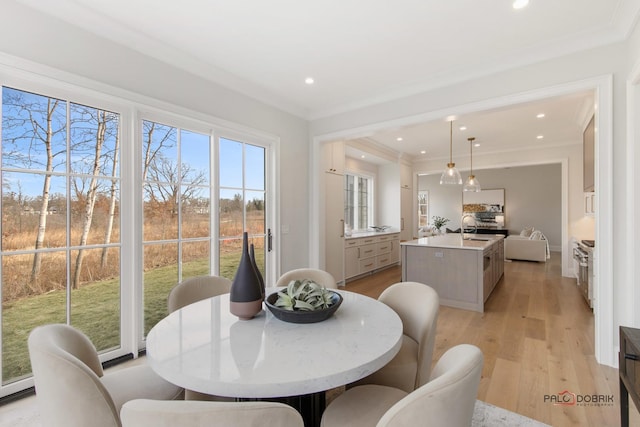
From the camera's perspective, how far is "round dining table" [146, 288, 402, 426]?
898 mm

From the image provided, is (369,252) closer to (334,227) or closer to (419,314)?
(334,227)

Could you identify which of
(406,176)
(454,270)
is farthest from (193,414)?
(406,176)

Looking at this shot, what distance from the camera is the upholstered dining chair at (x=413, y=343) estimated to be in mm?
1430

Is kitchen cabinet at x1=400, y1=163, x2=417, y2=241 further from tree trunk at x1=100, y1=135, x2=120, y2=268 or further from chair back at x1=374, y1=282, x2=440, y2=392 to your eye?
tree trunk at x1=100, y1=135, x2=120, y2=268

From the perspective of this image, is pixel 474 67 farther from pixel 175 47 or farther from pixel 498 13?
pixel 175 47

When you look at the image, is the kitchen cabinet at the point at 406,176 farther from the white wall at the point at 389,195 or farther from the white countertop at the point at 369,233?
the white countertop at the point at 369,233

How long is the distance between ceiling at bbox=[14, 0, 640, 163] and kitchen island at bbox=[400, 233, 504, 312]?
1954mm

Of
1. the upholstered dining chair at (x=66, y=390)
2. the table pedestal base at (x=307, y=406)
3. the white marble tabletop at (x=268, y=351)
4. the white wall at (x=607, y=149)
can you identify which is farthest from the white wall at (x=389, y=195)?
the upholstered dining chair at (x=66, y=390)

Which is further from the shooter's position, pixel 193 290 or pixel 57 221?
pixel 57 221

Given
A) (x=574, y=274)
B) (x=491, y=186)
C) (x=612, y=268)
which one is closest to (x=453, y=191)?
(x=491, y=186)

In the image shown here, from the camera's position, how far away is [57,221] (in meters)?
2.05

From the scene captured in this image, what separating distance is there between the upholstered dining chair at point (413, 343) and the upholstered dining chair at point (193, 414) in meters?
0.97

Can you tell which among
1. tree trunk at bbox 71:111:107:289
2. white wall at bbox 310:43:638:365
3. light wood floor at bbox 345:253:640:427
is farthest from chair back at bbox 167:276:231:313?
white wall at bbox 310:43:638:365

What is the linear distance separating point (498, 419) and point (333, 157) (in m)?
3.84
